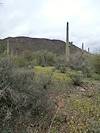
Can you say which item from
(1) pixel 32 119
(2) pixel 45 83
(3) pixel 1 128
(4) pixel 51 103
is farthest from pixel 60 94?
(3) pixel 1 128

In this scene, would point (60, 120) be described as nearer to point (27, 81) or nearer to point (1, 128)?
point (27, 81)

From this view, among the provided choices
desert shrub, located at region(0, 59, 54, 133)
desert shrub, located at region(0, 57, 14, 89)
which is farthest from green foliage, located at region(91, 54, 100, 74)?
desert shrub, located at region(0, 57, 14, 89)

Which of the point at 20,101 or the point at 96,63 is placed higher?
the point at 96,63

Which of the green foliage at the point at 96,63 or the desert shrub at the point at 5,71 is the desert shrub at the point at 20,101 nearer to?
the desert shrub at the point at 5,71

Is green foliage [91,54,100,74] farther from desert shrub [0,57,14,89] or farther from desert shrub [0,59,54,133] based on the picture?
desert shrub [0,57,14,89]

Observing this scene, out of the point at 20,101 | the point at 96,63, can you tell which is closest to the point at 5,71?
the point at 20,101

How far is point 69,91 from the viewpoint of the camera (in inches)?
547

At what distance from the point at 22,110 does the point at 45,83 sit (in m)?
2.39

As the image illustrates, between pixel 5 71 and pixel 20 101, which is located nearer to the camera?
pixel 20 101

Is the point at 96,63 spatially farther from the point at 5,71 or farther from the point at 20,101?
the point at 20,101

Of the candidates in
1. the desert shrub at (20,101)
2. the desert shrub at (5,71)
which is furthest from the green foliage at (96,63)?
the desert shrub at (5,71)

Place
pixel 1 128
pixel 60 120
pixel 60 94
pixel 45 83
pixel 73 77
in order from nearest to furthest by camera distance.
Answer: pixel 1 128 → pixel 60 120 → pixel 45 83 → pixel 60 94 → pixel 73 77

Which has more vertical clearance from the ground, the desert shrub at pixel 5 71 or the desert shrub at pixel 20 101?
the desert shrub at pixel 5 71

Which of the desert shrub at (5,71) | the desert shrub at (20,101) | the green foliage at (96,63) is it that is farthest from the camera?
the green foliage at (96,63)
